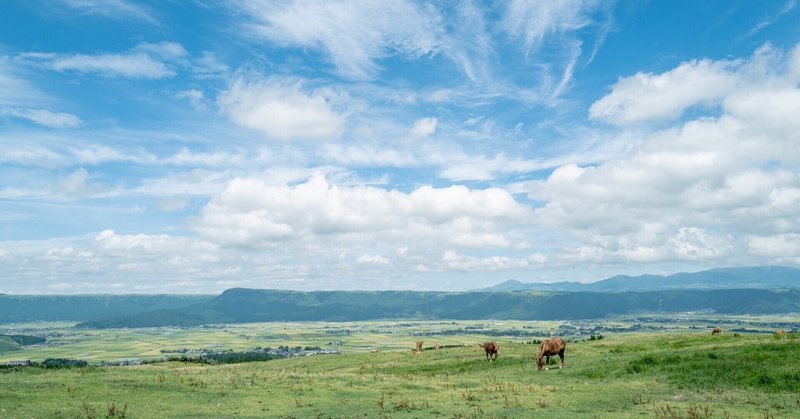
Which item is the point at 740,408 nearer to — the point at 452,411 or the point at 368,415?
the point at 452,411

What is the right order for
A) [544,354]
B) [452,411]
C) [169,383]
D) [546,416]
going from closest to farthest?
[546,416] → [452,411] → [169,383] → [544,354]

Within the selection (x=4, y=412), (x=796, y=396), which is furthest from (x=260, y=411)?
(x=796, y=396)

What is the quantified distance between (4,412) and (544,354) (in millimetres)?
37066

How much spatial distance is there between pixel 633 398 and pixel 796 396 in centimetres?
835

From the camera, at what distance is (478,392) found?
34.4m

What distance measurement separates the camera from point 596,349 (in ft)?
208

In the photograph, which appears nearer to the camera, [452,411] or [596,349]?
[452,411]

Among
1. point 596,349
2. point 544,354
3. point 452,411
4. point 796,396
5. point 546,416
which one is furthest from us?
point 596,349

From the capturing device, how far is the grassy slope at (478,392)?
88.8 ft

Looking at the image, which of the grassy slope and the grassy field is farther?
the grassy slope

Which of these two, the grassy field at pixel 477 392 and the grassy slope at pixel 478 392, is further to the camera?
the grassy slope at pixel 478 392

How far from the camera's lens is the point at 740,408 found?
2680 centimetres

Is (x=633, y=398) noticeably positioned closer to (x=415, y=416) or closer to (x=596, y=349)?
(x=415, y=416)

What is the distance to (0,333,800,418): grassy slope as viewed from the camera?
2706 centimetres
